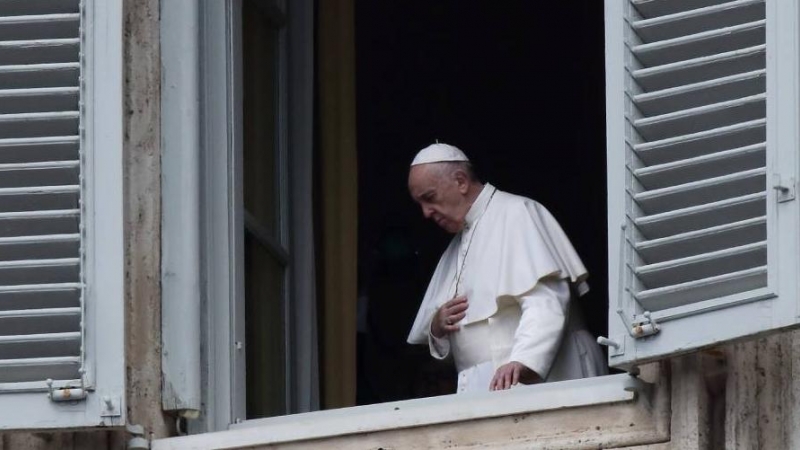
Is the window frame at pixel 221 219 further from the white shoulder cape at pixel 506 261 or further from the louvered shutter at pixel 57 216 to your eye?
the white shoulder cape at pixel 506 261

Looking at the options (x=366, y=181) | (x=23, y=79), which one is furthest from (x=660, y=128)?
(x=366, y=181)

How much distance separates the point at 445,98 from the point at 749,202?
4709 mm

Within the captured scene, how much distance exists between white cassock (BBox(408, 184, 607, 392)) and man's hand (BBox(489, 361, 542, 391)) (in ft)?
0.07

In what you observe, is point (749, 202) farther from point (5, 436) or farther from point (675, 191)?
point (5, 436)

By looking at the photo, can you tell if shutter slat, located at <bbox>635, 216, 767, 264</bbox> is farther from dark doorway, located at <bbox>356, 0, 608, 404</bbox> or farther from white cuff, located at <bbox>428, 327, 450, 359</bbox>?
dark doorway, located at <bbox>356, 0, 608, 404</bbox>

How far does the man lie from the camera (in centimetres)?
652

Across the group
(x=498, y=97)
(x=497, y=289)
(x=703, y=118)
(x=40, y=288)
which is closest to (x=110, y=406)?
(x=40, y=288)

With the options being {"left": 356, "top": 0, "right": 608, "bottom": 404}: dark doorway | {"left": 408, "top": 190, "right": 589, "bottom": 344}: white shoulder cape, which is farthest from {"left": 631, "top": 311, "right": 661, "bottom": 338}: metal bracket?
{"left": 356, "top": 0, "right": 608, "bottom": 404}: dark doorway

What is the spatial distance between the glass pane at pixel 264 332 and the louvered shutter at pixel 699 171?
1.32 metres

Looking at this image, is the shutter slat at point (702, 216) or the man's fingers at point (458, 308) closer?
the shutter slat at point (702, 216)

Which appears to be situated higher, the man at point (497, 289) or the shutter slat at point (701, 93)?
the shutter slat at point (701, 93)

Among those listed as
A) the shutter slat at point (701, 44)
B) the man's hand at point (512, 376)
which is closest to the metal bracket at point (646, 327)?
the shutter slat at point (701, 44)

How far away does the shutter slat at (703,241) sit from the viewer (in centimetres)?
563

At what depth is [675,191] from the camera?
18.9 feet
